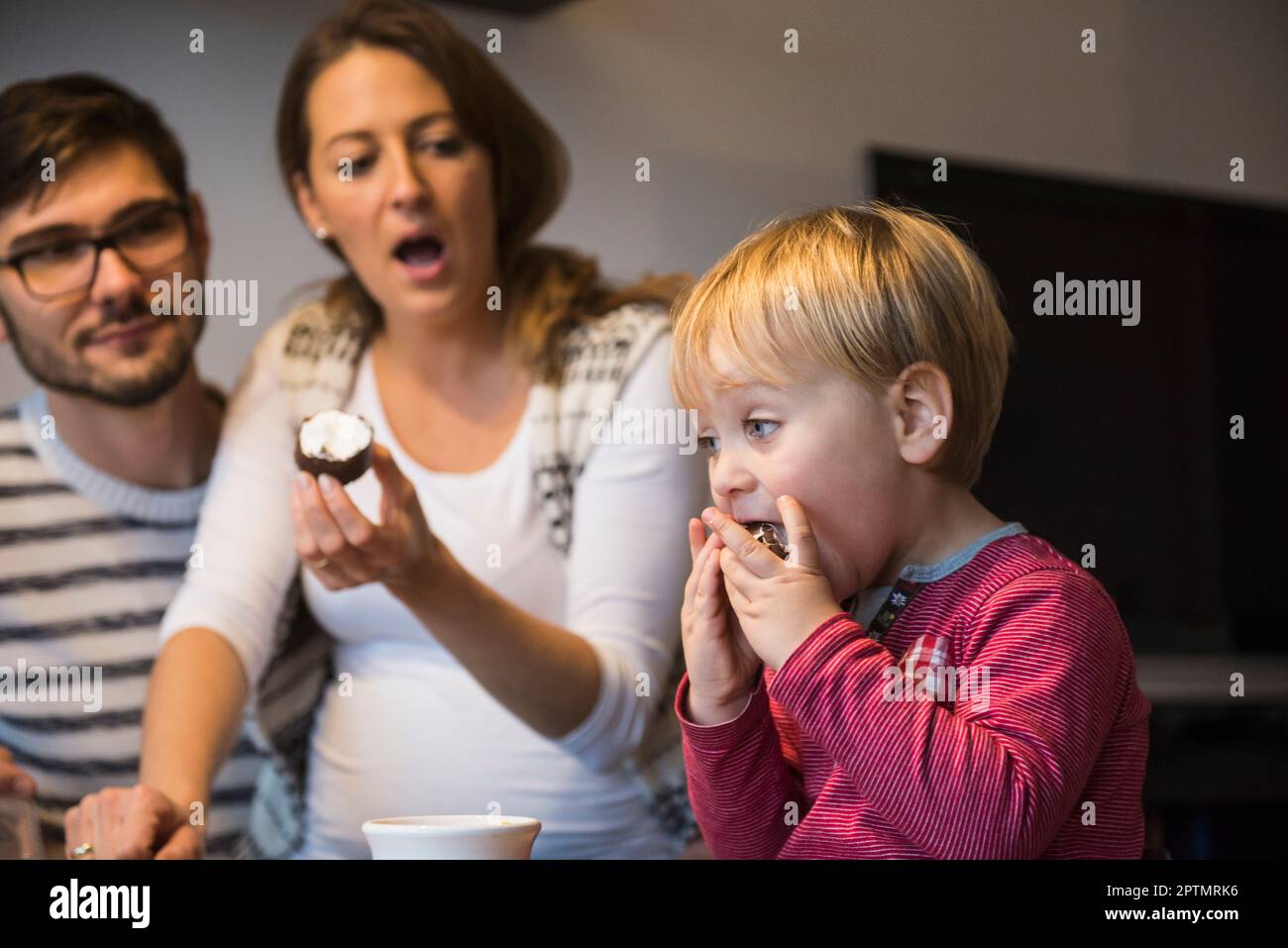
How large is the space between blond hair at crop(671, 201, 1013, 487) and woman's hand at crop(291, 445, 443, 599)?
35cm

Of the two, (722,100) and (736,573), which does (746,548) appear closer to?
(736,573)

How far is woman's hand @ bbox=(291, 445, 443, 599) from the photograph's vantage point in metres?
1.14

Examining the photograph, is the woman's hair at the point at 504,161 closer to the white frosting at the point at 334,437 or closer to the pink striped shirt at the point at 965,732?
the white frosting at the point at 334,437

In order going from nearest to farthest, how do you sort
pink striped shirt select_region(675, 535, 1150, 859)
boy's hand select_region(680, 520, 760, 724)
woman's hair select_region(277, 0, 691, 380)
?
pink striped shirt select_region(675, 535, 1150, 859) → boy's hand select_region(680, 520, 760, 724) → woman's hair select_region(277, 0, 691, 380)

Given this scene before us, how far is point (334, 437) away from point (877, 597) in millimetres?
525

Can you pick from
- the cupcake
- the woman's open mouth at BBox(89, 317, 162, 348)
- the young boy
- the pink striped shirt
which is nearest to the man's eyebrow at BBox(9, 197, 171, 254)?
the woman's open mouth at BBox(89, 317, 162, 348)

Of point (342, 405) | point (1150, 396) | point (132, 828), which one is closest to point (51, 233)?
point (342, 405)

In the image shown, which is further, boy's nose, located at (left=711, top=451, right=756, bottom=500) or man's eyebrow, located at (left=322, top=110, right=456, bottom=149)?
man's eyebrow, located at (left=322, top=110, right=456, bottom=149)

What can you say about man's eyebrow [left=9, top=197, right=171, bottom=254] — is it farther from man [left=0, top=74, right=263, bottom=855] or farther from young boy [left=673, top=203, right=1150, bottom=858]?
young boy [left=673, top=203, right=1150, bottom=858]

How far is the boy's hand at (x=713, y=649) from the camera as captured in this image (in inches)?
32.9

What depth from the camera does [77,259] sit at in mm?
1446

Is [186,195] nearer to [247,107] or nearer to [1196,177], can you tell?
[247,107]

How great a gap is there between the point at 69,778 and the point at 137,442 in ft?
1.23
